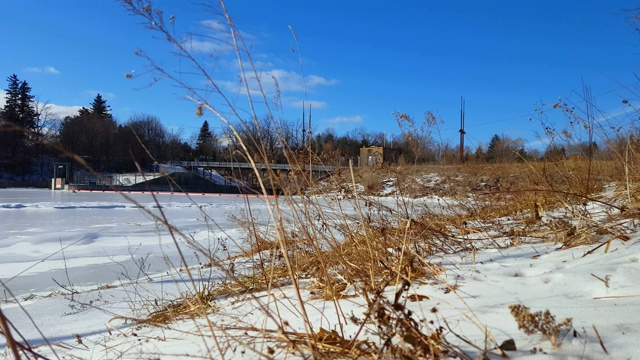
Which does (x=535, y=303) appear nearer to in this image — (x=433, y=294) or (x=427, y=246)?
(x=433, y=294)

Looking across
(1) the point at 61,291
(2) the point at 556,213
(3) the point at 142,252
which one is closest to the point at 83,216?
(3) the point at 142,252

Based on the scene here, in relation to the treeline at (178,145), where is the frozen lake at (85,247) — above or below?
below

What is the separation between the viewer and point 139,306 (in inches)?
99.7

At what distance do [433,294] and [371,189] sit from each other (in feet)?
6.10

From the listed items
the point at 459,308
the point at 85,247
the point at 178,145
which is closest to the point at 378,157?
the point at 459,308

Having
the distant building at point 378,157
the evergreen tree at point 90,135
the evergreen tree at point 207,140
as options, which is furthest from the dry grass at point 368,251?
the evergreen tree at point 90,135

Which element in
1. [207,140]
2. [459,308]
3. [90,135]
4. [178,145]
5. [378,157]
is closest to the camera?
[459,308]

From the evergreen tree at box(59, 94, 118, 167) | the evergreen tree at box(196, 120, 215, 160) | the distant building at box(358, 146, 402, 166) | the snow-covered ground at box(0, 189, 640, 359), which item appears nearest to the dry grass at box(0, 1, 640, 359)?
the snow-covered ground at box(0, 189, 640, 359)

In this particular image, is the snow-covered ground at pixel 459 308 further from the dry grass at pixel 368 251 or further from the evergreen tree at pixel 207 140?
the evergreen tree at pixel 207 140

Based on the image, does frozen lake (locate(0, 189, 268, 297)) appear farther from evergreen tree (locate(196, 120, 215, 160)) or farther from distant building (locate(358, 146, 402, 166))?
distant building (locate(358, 146, 402, 166))

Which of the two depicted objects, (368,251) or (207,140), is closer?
(368,251)

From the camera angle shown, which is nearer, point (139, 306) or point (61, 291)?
point (139, 306)

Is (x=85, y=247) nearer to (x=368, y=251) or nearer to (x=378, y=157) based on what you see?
(x=378, y=157)

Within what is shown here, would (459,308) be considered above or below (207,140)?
below
